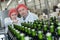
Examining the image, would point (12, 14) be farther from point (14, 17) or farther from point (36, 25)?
point (36, 25)

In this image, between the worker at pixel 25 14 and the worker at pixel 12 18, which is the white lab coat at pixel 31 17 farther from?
the worker at pixel 12 18

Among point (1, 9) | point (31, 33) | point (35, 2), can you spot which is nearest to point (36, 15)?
point (35, 2)

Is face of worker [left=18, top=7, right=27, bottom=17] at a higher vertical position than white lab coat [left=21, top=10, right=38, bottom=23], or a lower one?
higher

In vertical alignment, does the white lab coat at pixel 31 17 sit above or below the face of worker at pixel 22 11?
below

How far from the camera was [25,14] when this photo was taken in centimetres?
233

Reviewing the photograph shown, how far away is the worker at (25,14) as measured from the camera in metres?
2.30

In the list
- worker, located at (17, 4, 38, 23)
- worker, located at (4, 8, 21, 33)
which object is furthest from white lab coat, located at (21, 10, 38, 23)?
worker, located at (4, 8, 21, 33)

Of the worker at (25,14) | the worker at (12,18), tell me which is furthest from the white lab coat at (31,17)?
the worker at (12,18)

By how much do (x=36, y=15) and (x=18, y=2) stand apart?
11.2 inches

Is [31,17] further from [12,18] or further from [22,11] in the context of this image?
[12,18]

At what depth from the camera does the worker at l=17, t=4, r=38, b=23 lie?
7.56 ft

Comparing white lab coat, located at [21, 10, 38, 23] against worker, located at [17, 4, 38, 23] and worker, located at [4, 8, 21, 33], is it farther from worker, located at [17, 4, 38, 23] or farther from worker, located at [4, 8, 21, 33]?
worker, located at [4, 8, 21, 33]

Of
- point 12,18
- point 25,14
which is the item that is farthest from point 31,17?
point 12,18

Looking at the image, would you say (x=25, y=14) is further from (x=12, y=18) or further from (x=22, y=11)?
(x=12, y=18)
